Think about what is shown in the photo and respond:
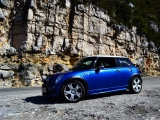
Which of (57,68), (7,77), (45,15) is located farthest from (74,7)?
(7,77)

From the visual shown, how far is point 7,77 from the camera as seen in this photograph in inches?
678

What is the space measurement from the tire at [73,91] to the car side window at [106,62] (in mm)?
1225

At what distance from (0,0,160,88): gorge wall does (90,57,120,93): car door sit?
36.1 ft

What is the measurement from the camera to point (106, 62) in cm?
799

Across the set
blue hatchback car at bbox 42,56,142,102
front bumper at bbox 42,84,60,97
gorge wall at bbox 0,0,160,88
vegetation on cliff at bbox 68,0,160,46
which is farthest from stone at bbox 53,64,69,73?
front bumper at bbox 42,84,60,97

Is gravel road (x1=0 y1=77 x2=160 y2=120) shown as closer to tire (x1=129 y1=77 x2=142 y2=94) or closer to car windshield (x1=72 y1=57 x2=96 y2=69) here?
car windshield (x1=72 y1=57 x2=96 y2=69)

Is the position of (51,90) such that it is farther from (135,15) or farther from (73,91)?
(135,15)

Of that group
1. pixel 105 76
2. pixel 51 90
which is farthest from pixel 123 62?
pixel 51 90

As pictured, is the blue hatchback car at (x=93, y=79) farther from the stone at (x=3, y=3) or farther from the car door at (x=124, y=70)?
the stone at (x=3, y=3)

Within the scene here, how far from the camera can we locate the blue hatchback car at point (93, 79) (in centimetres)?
680

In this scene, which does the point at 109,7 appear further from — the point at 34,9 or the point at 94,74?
the point at 94,74

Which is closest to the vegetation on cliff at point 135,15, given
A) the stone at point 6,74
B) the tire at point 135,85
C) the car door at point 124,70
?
the stone at point 6,74

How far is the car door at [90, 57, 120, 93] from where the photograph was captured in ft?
24.0

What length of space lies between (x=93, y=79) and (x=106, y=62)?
43.4 inches
